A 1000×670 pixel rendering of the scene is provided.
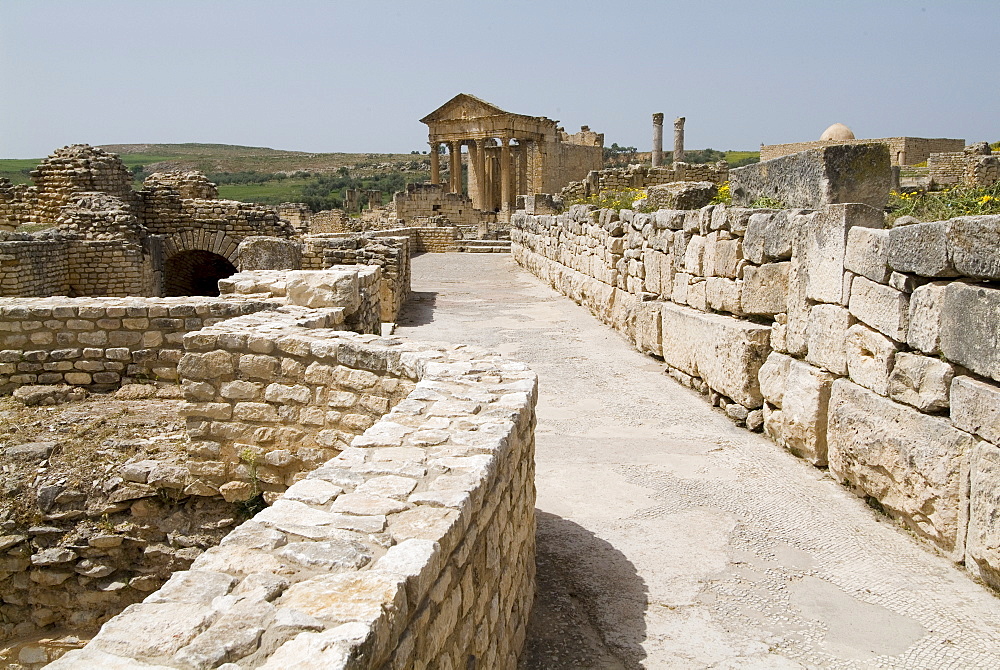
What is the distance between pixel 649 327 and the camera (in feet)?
26.1

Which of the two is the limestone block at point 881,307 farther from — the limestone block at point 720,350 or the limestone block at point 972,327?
the limestone block at point 720,350

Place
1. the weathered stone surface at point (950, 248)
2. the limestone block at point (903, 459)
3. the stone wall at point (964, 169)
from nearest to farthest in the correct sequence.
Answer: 1. the weathered stone surface at point (950, 248)
2. the limestone block at point (903, 459)
3. the stone wall at point (964, 169)

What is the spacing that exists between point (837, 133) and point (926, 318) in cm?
3121

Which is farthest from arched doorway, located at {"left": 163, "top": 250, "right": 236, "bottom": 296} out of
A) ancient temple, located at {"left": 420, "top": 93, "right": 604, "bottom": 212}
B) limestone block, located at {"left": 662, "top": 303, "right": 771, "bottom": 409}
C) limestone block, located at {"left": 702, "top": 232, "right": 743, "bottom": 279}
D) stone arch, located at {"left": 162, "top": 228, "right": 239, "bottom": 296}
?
ancient temple, located at {"left": 420, "top": 93, "right": 604, "bottom": 212}

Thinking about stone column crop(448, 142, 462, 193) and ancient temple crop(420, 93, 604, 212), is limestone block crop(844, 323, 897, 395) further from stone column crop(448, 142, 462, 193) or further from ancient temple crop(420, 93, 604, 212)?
stone column crop(448, 142, 462, 193)

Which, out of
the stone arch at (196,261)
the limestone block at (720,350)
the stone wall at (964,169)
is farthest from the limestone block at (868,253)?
the stone arch at (196,261)

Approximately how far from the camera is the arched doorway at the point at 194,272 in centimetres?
1591

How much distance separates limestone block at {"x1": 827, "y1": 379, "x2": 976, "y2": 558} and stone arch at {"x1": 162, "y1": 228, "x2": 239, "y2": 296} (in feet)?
36.3

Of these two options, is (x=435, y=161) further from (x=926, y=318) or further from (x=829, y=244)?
(x=926, y=318)

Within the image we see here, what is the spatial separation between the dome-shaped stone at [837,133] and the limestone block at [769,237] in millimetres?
28063

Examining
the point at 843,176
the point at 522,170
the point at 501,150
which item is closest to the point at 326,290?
the point at 843,176

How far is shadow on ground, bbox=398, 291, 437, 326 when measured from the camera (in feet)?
33.6

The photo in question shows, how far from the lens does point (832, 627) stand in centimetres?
319

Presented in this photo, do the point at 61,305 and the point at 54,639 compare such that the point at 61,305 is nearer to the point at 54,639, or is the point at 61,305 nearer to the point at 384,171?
the point at 54,639
